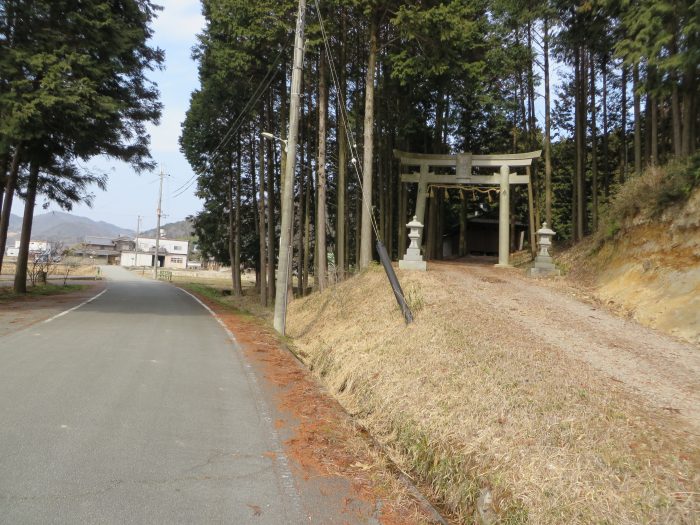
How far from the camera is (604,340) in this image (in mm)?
8156

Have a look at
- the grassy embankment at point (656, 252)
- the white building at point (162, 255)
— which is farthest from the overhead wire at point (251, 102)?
the white building at point (162, 255)

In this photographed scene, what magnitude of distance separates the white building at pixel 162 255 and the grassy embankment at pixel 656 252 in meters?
95.8

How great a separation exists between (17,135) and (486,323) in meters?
12.6

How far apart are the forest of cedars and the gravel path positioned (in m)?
4.91

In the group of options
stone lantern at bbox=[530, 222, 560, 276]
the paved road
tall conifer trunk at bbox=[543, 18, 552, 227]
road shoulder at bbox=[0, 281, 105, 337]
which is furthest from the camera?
tall conifer trunk at bbox=[543, 18, 552, 227]

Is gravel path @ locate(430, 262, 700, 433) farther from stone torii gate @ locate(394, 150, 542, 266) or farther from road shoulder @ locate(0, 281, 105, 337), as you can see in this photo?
road shoulder @ locate(0, 281, 105, 337)

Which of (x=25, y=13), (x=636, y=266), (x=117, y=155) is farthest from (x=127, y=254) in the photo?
(x=636, y=266)

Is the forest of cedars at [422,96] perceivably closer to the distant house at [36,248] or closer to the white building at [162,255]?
the distant house at [36,248]

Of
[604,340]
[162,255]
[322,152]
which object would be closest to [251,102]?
[322,152]

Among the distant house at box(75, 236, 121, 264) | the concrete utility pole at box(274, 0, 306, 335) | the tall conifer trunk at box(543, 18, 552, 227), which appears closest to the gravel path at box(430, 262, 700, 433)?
the concrete utility pole at box(274, 0, 306, 335)

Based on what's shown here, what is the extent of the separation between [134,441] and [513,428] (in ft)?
11.4

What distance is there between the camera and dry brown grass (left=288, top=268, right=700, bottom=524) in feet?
12.2

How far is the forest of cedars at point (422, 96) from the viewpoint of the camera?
46.3 feet

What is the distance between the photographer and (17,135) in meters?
13.4
